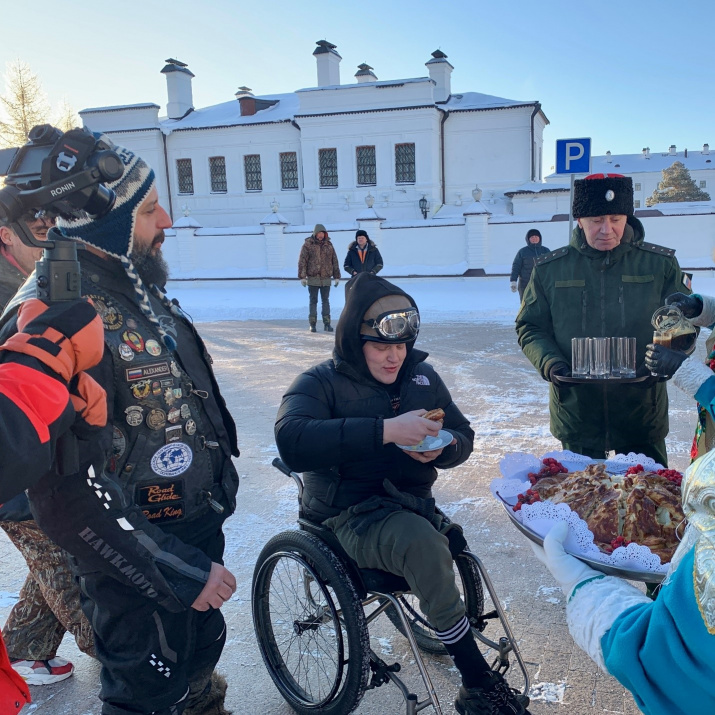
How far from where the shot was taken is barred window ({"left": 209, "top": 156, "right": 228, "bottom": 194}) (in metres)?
34.8

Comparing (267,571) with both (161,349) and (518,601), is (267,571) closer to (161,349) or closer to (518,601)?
(161,349)

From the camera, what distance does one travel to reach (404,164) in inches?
1262

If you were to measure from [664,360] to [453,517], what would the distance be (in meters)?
1.94

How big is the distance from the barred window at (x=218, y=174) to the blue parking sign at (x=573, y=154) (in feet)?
93.1

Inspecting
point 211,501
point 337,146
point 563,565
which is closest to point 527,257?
point 211,501

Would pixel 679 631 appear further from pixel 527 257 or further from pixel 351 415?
pixel 527 257

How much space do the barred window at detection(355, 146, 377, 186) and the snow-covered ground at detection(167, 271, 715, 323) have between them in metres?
10.8

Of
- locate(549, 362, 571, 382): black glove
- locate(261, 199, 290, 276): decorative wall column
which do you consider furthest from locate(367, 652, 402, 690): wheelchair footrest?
locate(261, 199, 290, 276): decorative wall column

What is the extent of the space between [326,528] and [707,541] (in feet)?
5.92

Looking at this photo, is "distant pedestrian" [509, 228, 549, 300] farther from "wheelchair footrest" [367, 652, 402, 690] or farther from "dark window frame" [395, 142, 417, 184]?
"dark window frame" [395, 142, 417, 184]

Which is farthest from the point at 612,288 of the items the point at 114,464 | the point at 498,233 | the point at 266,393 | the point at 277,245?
the point at 277,245

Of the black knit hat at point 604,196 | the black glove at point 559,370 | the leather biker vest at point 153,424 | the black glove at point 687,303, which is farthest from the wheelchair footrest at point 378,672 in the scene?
the black knit hat at point 604,196

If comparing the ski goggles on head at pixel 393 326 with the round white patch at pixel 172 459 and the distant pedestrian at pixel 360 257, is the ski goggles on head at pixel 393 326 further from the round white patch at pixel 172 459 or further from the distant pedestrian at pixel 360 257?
the distant pedestrian at pixel 360 257

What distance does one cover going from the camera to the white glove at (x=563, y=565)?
1.50m
